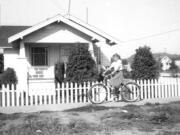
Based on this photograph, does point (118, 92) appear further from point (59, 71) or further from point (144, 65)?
point (59, 71)

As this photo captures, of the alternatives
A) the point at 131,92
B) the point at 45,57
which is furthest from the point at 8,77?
the point at 131,92

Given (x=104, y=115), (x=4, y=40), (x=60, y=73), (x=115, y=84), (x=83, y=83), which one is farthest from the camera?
(x=4, y=40)

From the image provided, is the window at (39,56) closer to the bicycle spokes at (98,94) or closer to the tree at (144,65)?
the tree at (144,65)

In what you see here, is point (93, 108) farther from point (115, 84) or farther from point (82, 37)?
point (82, 37)

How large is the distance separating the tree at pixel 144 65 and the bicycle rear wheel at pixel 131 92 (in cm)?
195

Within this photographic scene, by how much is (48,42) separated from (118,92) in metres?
5.02

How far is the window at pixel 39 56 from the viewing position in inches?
608

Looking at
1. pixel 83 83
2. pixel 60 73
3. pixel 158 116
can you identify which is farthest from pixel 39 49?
pixel 158 116

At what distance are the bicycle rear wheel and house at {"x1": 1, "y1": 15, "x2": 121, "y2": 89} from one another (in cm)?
337

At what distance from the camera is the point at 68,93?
10977 millimetres

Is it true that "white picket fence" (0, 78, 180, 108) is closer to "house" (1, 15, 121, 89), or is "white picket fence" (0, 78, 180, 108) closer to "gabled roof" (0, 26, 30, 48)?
"house" (1, 15, 121, 89)

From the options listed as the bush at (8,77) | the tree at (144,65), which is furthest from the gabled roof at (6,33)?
the tree at (144,65)

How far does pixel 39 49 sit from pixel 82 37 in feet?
9.81

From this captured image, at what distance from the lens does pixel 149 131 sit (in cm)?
602
